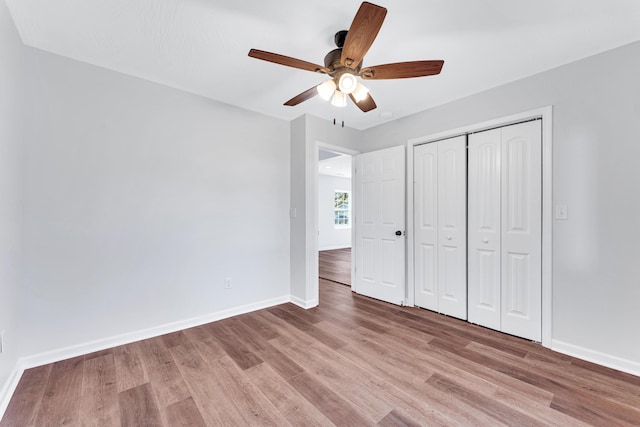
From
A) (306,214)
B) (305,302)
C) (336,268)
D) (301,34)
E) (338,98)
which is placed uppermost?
(301,34)

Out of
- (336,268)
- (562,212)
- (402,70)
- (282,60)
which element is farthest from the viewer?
(336,268)


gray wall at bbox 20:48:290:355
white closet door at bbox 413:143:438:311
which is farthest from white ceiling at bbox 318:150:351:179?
gray wall at bbox 20:48:290:355

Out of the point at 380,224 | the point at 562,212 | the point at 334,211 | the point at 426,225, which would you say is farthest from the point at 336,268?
the point at 562,212

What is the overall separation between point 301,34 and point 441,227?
2.36 m

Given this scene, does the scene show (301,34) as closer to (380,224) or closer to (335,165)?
(380,224)

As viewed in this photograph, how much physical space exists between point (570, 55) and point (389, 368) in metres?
2.80

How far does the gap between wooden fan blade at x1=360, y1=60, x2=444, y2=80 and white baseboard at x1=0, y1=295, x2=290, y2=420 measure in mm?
2679

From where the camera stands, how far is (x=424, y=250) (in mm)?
3195

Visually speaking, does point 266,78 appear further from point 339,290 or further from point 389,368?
point 339,290

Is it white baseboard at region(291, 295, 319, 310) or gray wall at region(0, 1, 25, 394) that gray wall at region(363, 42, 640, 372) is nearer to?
white baseboard at region(291, 295, 319, 310)

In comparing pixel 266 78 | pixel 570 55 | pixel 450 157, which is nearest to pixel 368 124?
pixel 450 157

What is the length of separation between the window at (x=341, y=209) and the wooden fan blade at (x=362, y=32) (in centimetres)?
745

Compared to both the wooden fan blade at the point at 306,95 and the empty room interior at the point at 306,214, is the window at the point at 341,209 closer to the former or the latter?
the empty room interior at the point at 306,214

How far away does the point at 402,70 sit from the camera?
68.6 inches
